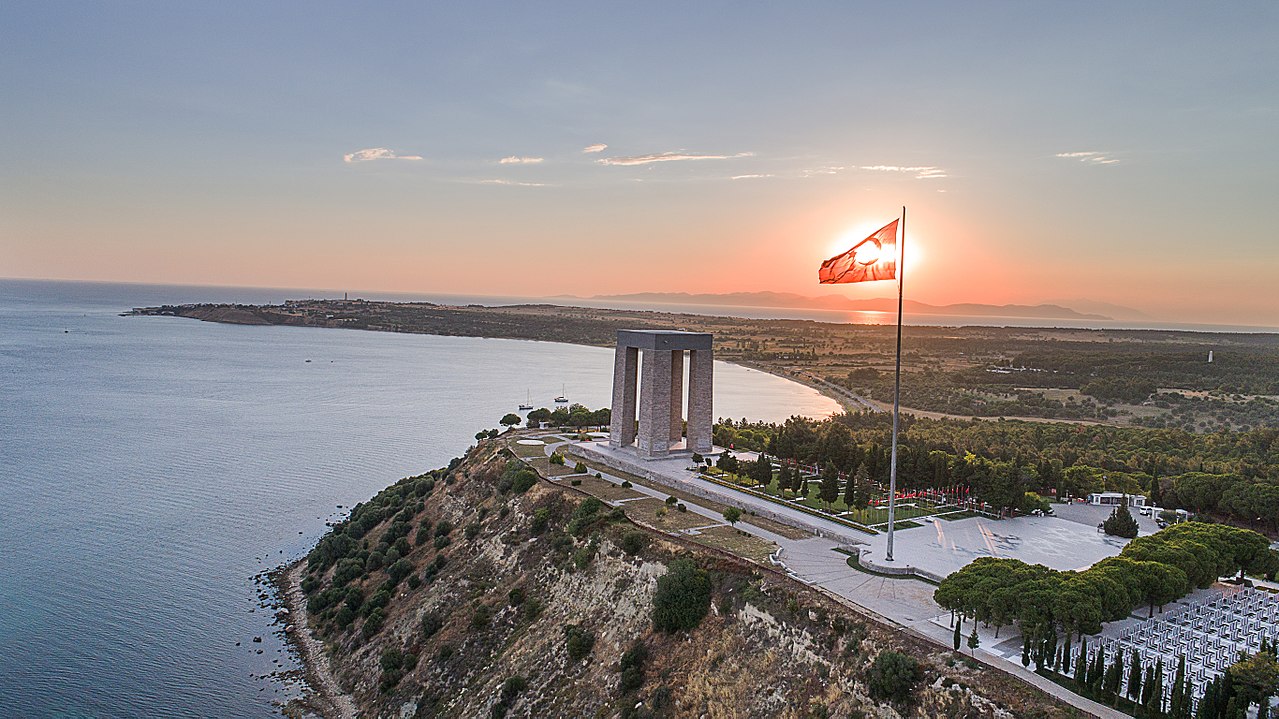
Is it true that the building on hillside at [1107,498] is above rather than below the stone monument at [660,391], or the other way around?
below

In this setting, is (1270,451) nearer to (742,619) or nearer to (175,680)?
(742,619)

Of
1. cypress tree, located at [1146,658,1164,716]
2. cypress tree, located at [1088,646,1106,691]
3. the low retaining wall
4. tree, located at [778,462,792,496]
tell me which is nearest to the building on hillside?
tree, located at [778,462,792,496]

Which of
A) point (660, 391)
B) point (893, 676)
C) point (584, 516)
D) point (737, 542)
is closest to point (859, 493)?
point (737, 542)

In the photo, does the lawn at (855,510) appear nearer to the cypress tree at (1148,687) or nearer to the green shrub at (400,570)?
the cypress tree at (1148,687)

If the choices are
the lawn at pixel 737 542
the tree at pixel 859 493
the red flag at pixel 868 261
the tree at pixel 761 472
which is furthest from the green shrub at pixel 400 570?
the red flag at pixel 868 261

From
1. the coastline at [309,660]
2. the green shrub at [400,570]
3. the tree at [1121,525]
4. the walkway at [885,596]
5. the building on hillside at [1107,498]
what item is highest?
the tree at [1121,525]
